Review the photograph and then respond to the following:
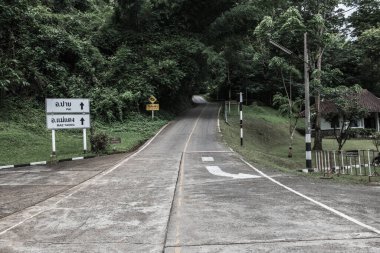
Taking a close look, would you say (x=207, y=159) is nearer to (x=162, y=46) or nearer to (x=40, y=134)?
(x=40, y=134)

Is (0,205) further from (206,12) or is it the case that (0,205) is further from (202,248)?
(206,12)

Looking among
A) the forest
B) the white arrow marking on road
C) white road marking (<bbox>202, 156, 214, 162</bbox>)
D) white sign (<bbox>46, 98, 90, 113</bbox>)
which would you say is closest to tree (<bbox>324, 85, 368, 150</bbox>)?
the forest

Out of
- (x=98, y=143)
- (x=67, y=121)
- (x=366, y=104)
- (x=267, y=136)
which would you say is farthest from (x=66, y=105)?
(x=366, y=104)

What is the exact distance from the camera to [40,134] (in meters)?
29.5

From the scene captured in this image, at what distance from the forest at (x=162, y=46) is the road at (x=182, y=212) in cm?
1719

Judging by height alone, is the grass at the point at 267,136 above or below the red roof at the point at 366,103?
below

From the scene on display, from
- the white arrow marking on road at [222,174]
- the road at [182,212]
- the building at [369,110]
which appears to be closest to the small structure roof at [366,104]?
the building at [369,110]

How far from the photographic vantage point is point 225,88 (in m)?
70.2

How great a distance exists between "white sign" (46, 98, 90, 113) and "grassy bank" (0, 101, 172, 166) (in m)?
2.47

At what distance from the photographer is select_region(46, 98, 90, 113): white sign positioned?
23.4 meters

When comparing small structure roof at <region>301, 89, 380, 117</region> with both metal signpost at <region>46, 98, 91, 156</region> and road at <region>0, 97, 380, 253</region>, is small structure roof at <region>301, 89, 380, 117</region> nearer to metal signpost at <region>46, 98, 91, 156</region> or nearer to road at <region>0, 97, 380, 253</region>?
metal signpost at <region>46, 98, 91, 156</region>

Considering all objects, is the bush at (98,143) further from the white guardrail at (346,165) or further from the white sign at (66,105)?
the white guardrail at (346,165)

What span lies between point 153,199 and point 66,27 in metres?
35.6

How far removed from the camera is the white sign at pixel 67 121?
76.6ft
